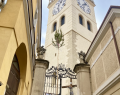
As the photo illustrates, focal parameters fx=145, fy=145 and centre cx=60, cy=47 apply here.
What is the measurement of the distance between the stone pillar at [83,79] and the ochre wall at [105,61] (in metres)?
0.38

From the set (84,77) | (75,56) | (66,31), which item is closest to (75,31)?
(66,31)

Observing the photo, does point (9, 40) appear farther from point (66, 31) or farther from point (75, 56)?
point (66, 31)

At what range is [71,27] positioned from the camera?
58.4ft

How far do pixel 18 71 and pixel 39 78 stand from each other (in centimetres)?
166

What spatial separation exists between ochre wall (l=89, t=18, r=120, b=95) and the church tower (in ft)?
19.4

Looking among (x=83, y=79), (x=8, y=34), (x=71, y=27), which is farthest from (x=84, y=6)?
(x=8, y=34)

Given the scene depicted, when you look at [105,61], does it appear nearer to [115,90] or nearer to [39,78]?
[115,90]

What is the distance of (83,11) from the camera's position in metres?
22.3

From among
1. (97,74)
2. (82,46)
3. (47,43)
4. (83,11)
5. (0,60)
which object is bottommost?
(0,60)

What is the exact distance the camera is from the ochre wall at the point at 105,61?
17.9ft

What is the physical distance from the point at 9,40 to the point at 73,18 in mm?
16010

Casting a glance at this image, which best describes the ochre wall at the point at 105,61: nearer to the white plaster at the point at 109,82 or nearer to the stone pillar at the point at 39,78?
the white plaster at the point at 109,82

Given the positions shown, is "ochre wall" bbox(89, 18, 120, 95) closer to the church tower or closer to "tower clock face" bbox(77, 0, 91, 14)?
the church tower

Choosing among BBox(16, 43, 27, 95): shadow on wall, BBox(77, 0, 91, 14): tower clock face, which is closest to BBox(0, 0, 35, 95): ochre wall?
BBox(16, 43, 27, 95): shadow on wall
